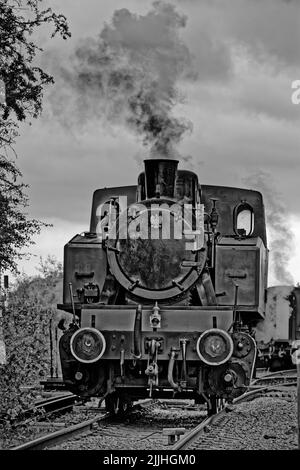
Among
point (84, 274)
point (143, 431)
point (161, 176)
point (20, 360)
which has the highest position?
Result: point (161, 176)

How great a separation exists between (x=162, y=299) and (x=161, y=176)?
5.06 feet

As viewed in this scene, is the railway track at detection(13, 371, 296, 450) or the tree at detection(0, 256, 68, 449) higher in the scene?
the tree at detection(0, 256, 68, 449)

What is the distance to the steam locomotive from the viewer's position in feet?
39.0

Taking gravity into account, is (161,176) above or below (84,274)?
above

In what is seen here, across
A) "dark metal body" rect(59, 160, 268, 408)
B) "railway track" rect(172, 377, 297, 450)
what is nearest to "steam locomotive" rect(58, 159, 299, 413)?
"dark metal body" rect(59, 160, 268, 408)

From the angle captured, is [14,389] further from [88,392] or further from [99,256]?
[99,256]

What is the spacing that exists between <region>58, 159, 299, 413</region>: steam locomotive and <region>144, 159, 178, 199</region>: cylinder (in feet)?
0.04

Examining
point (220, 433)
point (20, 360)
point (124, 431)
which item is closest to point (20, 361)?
point (20, 360)

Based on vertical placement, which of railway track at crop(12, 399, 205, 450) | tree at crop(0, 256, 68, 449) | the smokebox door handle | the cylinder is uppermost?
the cylinder

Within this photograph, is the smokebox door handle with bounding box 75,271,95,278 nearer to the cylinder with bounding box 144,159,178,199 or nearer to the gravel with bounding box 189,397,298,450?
the cylinder with bounding box 144,159,178,199

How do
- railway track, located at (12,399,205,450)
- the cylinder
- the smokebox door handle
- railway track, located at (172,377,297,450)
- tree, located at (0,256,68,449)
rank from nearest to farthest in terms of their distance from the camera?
railway track, located at (12,399,205,450) < railway track, located at (172,377,297,450) < tree, located at (0,256,68,449) < the cylinder < the smokebox door handle

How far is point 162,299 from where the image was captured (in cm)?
1236

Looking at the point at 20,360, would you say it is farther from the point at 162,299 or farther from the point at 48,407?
the point at 48,407
